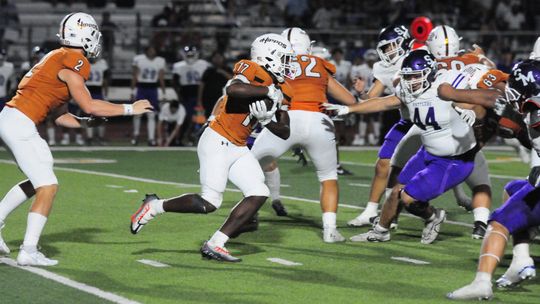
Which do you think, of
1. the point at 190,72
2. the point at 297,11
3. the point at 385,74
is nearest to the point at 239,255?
the point at 385,74

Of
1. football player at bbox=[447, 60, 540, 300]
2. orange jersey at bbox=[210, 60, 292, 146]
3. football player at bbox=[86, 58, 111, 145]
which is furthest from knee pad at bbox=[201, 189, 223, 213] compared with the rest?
football player at bbox=[86, 58, 111, 145]

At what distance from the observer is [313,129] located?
29.3ft

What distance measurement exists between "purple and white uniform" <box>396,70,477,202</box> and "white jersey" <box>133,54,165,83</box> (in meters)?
11.9

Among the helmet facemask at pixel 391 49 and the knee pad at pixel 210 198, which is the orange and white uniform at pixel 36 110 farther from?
the helmet facemask at pixel 391 49

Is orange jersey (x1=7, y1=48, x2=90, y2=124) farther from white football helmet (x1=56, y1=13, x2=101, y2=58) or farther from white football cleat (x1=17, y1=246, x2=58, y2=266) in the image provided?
white football cleat (x1=17, y1=246, x2=58, y2=266)

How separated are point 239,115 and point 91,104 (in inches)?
41.8

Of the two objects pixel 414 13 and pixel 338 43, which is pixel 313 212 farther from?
pixel 414 13

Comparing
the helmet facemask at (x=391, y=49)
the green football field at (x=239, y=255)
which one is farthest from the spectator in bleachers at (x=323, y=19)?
the helmet facemask at (x=391, y=49)

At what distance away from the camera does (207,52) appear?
75.5ft

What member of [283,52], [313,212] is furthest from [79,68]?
[313,212]

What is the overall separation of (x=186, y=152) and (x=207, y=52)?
5.16 metres

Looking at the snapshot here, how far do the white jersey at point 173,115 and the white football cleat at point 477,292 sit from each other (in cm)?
1358

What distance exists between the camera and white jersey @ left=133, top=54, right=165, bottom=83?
2003 centimetres

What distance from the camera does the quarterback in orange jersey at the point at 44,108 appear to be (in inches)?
300
